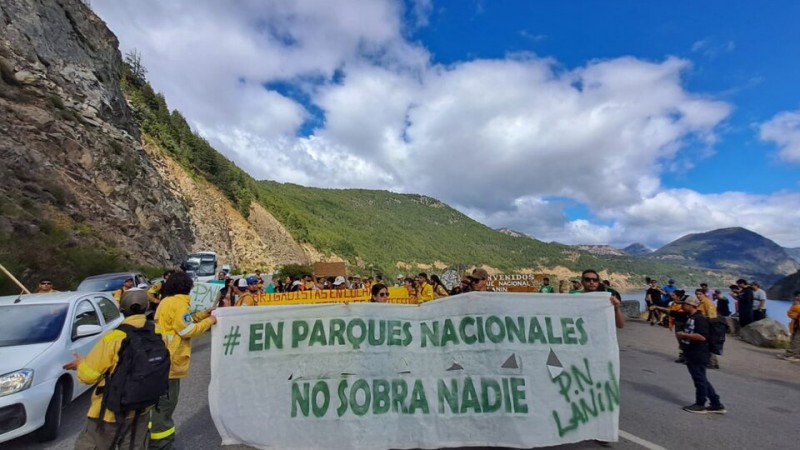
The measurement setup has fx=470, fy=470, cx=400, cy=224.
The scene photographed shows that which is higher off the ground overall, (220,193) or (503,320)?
(220,193)

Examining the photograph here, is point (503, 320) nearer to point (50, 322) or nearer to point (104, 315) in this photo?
point (50, 322)

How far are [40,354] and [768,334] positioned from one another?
15.9 meters

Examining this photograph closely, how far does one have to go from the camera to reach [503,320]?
486 centimetres

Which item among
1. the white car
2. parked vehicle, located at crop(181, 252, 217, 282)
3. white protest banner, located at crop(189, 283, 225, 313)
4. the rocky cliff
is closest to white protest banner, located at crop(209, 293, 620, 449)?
the white car

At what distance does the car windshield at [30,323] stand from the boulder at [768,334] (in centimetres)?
1571

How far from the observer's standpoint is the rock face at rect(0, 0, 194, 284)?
20.4 metres

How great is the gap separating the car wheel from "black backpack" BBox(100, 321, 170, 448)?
2.14 meters

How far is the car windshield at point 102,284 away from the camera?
474 inches

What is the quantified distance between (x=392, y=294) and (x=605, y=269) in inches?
6417

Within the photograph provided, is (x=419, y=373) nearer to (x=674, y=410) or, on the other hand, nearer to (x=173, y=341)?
(x=173, y=341)

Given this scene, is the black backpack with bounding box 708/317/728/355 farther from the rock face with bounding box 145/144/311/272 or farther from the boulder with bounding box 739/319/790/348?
the rock face with bounding box 145/144/311/272

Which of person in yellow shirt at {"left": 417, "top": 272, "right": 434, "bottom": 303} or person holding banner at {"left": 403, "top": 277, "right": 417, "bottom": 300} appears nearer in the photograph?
person in yellow shirt at {"left": 417, "top": 272, "right": 434, "bottom": 303}

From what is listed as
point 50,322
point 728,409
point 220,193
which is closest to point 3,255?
point 50,322

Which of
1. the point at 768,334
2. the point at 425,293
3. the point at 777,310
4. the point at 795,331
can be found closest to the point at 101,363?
the point at 425,293
